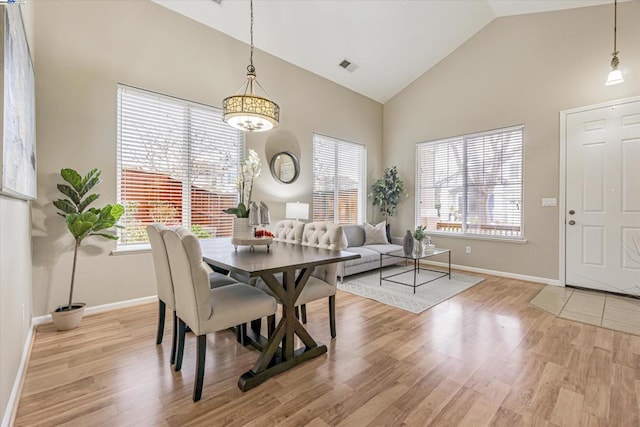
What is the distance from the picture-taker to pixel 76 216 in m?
2.61

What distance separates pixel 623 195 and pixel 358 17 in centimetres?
421

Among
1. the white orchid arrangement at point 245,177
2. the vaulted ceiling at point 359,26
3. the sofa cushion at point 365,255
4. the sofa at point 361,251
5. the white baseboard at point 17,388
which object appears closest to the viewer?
the white baseboard at point 17,388

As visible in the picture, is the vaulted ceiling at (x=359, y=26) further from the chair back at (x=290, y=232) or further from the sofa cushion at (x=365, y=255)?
the sofa cushion at (x=365, y=255)

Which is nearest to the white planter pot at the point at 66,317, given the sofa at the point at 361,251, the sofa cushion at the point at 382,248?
the sofa at the point at 361,251

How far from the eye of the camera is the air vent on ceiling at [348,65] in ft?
16.3

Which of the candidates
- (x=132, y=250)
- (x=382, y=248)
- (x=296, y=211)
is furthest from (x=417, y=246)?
(x=132, y=250)

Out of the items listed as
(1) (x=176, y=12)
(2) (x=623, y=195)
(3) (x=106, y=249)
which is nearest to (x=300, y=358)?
(3) (x=106, y=249)

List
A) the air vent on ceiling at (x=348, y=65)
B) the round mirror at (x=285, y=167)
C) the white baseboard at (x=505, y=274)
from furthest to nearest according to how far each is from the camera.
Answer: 1. the air vent on ceiling at (x=348, y=65)
2. the round mirror at (x=285, y=167)
3. the white baseboard at (x=505, y=274)

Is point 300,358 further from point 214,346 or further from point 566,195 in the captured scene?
point 566,195

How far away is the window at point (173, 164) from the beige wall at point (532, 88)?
12.7ft

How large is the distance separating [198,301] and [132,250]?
2132 mm

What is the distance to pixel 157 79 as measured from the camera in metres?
3.42

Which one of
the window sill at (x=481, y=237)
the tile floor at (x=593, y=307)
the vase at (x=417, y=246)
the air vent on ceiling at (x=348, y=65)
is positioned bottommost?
the tile floor at (x=593, y=307)

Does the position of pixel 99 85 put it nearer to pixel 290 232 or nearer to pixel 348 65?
pixel 290 232
